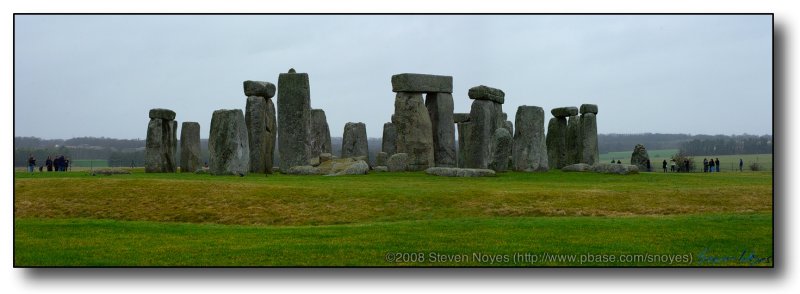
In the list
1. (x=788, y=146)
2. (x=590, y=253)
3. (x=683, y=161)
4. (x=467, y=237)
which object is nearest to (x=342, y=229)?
(x=467, y=237)

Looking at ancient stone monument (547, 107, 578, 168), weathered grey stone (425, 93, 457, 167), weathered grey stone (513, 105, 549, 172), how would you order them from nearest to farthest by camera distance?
weathered grey stone (513, 105, 549, 172), weathered grey stone (425, 93, 457, 167), ancient stone monument (547, 107, 578, 168)

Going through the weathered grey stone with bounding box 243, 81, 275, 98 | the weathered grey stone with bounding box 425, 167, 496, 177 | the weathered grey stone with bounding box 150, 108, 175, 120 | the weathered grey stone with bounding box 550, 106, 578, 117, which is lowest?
the weathered grey stone with bounding box 425, 167, 496, 177

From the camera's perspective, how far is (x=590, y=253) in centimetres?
1354

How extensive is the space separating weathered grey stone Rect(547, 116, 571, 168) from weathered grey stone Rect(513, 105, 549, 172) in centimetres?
492

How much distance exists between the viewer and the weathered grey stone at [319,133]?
35094mm

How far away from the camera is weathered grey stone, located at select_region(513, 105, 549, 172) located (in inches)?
1236

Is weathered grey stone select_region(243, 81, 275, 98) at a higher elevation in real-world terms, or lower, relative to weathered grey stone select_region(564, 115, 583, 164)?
higher

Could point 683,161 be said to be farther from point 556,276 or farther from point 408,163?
point 556,276

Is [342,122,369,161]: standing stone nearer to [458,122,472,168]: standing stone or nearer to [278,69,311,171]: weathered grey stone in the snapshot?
[458,122,472,168]: standing stone

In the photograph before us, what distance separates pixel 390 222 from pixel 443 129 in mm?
16204

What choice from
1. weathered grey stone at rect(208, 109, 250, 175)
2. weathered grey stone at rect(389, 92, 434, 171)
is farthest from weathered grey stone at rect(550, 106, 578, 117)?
weathered grey stone at rect(208, 109, 250, 175)

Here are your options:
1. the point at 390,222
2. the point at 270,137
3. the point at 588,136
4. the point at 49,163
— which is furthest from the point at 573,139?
the point at 49,163

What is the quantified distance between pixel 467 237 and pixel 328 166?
1437 cm

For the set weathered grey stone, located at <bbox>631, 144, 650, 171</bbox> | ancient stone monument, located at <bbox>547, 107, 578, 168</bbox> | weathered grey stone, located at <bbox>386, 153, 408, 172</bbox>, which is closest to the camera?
weathered grey stone, located at <bbox>386, 153, 408, 172</bbox>
